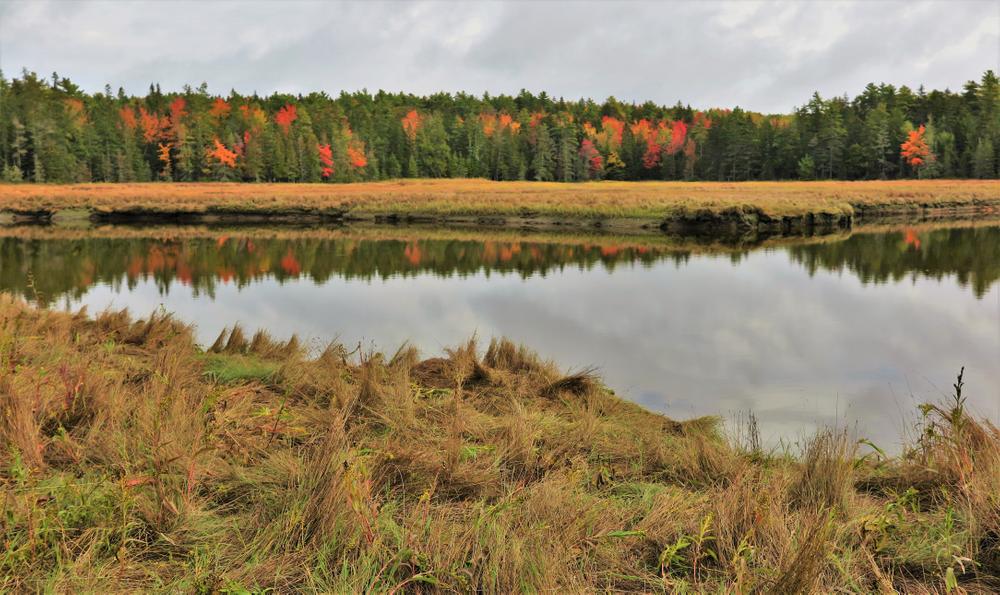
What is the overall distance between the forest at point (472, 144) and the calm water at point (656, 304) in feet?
213

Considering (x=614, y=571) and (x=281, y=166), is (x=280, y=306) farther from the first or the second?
(x=281, y=166)

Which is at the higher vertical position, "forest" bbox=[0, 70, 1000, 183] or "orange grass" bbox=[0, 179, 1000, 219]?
"forest" bbox=[0, 70, 1000, 183]

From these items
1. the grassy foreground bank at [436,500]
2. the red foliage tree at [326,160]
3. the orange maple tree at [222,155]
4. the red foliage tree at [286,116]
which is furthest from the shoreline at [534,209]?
the red foliage tree at [286,116]

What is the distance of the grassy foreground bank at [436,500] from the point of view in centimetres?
298

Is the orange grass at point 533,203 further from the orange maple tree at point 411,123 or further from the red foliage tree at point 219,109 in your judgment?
the red foliage tree at point 219,109

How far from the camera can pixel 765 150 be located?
96.2 metres

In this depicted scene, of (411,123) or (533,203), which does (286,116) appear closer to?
(411,123)

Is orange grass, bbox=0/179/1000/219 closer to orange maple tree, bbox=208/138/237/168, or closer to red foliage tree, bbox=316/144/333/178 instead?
orange maple tree, bbox=208/138/237/168

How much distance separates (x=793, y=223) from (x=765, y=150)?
220 feet

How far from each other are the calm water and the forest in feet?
213

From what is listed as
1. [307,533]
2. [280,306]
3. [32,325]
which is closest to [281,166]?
[280,306]

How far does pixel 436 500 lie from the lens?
12.9ft

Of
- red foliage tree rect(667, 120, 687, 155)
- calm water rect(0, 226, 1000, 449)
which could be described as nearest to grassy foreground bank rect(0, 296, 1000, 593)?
calm water rect(0, 226, 1000, 449)

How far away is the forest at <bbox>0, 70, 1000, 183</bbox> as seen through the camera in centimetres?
8300
